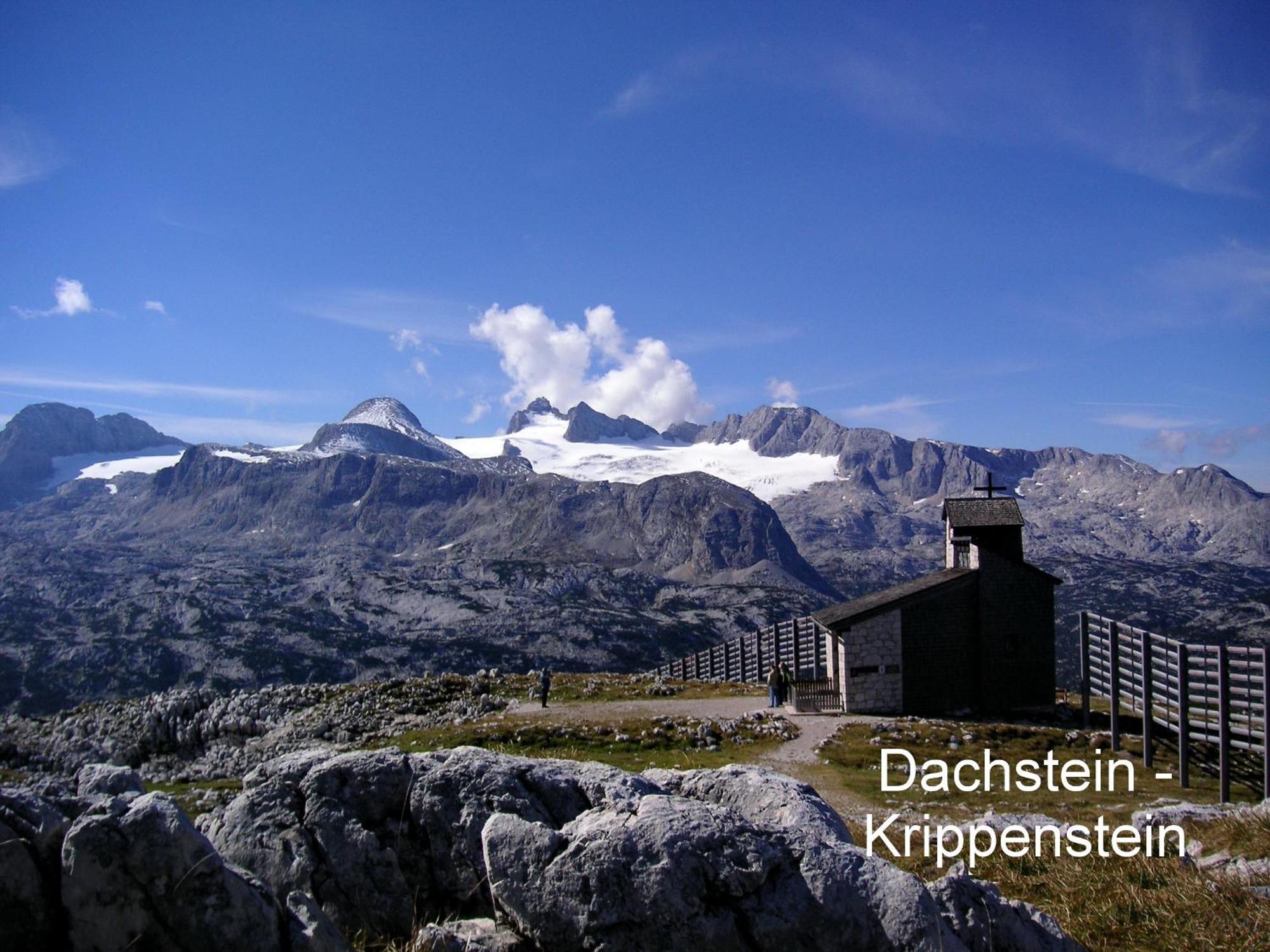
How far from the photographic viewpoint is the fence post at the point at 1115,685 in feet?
100

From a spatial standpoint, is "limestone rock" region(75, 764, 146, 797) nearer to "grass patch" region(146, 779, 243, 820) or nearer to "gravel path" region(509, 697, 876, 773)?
"grass patch" region(146, 779, 243, 820)

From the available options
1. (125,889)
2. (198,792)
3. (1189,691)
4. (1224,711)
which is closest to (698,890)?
(125,889)

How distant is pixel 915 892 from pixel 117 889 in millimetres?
5820

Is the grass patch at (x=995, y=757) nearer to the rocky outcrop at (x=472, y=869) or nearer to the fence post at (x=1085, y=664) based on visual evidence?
the fence post at (x=1085, y=664)

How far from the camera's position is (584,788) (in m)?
8.31

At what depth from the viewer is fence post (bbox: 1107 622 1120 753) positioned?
100 feet

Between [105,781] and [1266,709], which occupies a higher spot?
[105,781]

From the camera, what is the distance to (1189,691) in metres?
26.1

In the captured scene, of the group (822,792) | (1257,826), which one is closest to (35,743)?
(822,792)

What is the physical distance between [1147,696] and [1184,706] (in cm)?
221

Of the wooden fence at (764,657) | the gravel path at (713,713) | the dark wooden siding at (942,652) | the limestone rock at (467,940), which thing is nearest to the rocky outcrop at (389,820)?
the limestone rock at (467,940)

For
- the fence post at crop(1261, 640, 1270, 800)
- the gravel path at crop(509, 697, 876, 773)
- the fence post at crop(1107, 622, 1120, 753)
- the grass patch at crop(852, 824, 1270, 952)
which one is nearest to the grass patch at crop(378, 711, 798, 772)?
the gravel path at crop(509, 697, 876, 773)

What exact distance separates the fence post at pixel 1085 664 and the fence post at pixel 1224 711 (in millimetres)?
8571

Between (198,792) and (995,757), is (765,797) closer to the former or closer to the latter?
(198,792)
